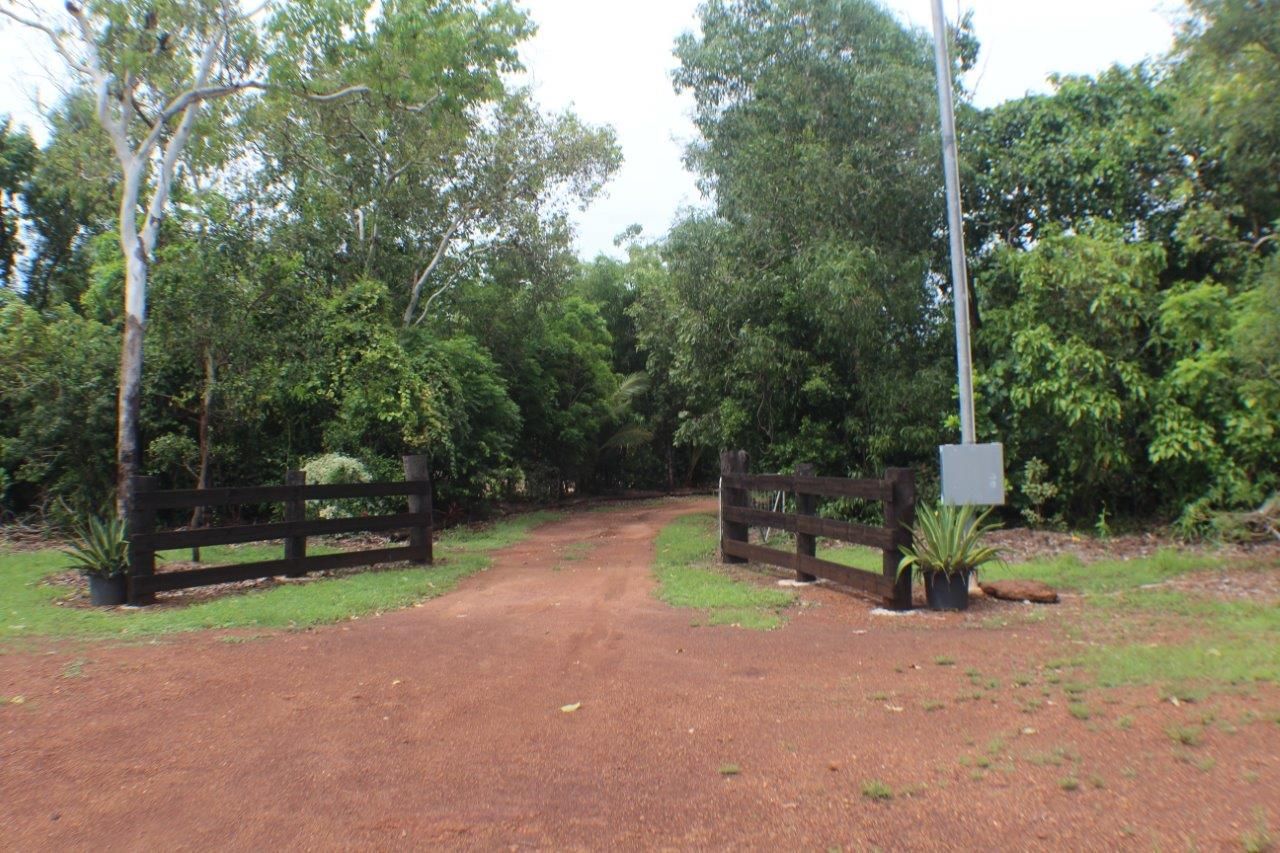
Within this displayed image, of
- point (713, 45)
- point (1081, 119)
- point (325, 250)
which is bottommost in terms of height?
point (325, 250)

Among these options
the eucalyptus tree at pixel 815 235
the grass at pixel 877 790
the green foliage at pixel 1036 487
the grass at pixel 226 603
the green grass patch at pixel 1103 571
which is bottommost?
the grass at pixel 226 603

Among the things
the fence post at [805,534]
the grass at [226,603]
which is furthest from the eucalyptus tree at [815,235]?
the grass at [226,603]

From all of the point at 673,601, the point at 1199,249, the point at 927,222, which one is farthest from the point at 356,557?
the point at 1199,249

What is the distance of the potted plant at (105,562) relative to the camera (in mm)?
9172

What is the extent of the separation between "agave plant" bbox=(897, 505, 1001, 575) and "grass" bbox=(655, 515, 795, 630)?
1.36m

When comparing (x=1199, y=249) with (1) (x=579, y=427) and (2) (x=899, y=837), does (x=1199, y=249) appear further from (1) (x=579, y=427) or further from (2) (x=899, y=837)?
(1) (x=579, y=427)

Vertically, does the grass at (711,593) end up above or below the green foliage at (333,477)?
below

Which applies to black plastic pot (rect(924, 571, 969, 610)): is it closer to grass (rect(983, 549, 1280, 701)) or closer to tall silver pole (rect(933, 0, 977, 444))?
grass (rect(983, 549, 1280, 701))

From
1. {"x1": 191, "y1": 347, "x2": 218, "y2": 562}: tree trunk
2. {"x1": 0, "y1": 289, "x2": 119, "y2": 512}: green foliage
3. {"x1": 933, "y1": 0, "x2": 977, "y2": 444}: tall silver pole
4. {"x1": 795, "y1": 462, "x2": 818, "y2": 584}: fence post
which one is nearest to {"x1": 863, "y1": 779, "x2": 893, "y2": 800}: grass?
{"x1": 795, "y1": 462, "x2": 818, "y2": 584}: fence post

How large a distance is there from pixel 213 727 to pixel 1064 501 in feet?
42.7

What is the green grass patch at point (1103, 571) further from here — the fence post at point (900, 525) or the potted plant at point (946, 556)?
the fence post at point (900, 525)

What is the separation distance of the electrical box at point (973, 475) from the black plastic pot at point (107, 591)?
8.44 metres

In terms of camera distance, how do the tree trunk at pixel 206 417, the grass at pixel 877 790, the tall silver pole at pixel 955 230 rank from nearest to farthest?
1. the grass at pixel 877 790
2. the tall silver pole at pixel 955 230
3. the tree trunk at pixel 206 417

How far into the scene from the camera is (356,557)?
1173 cm
